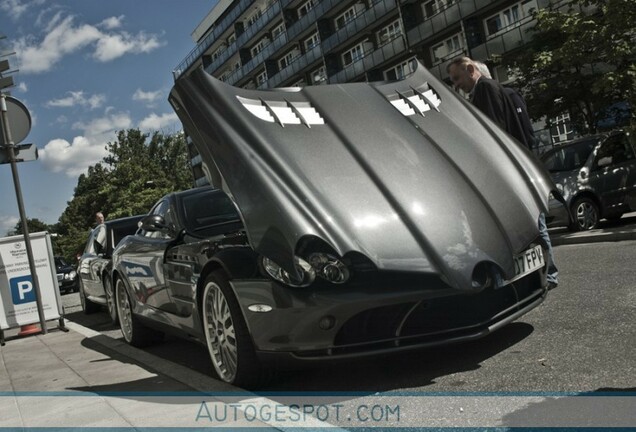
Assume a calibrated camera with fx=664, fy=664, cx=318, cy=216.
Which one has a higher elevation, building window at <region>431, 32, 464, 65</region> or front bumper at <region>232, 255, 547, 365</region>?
building window at <region>431, 32, 464, 65</region>

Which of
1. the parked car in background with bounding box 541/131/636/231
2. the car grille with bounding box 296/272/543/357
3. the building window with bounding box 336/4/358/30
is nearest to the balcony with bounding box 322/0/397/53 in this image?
the building window with bounding box 336/4/358/30

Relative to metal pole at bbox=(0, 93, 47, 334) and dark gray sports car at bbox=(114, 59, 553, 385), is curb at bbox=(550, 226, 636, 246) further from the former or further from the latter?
metal pole at bbox=(0, 93, 47, 334)

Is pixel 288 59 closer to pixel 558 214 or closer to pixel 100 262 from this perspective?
pixel 558 214

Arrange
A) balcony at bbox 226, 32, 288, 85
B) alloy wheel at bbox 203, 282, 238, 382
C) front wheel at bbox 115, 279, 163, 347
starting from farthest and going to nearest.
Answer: balcony at bbox 226, 32, 288, 85
front wheel at bbox 115, 279, 163, 347
alloy wheel at bbox 203, 282, 238, 382

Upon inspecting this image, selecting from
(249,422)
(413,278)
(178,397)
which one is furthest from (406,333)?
(178,397)

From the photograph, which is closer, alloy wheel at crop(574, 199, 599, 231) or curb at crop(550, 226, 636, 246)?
curb at crop(550, 226, 636, 246)

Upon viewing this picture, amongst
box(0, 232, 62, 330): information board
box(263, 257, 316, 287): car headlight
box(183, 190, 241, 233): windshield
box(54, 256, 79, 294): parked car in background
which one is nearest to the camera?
box(263, 257, 316, 287): car headlight

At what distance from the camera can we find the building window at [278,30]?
49.5 metres

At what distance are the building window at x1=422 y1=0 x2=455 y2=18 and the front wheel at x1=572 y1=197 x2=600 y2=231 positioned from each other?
79.0 feet

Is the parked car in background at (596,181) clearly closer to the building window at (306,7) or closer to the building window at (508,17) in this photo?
the building window at (508,17)

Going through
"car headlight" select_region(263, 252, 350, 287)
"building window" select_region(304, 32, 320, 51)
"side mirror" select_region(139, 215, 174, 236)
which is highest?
"building window" select_region(304, 32, 320, 51)

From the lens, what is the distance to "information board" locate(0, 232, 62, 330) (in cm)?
841

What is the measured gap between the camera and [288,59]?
165 feet

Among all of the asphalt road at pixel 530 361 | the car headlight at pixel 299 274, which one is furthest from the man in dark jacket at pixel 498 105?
the car headlight at pixel 299 274
